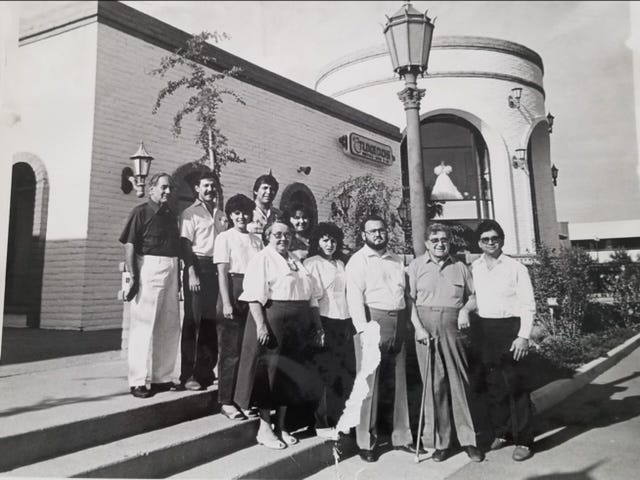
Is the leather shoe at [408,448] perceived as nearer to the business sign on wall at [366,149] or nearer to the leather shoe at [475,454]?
the leather shoe at [475,454]

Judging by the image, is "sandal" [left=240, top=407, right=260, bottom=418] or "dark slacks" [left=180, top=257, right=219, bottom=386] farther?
"dark slacks" [left=180, top=257, right=219, bottom=386]

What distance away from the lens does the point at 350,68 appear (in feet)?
15.0

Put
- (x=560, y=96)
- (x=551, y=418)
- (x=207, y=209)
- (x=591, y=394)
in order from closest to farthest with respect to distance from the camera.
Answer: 1. (x=560, y=96)
2. (x=207, y=209)
3. (x=551, y=418)
4. (x=591, y=394)

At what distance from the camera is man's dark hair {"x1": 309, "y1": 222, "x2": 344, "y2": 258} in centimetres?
269

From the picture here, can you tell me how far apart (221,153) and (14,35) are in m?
2.34

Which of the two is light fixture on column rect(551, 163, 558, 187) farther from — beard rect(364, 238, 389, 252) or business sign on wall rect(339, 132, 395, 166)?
business sign on wall rect(339, 132, 395, 166)

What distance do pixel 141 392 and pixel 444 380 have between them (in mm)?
1634

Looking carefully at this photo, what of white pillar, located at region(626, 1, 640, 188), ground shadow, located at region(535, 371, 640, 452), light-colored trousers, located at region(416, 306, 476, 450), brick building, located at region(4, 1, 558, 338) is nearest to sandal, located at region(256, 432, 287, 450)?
light-colored trousers, located at region(416, 306, 476, 450)

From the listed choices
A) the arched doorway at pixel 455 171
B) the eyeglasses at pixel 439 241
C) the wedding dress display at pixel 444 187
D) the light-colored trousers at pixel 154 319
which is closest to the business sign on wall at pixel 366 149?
the arched doorway at pixel 455 171

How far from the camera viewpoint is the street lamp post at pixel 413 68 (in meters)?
2.85

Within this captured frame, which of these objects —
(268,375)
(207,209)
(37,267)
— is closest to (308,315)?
(268,375)

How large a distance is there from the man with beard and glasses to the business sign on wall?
6.71ft

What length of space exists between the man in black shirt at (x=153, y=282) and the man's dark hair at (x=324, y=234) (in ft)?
2.64

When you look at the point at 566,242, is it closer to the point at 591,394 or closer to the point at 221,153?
the point at 591,394
